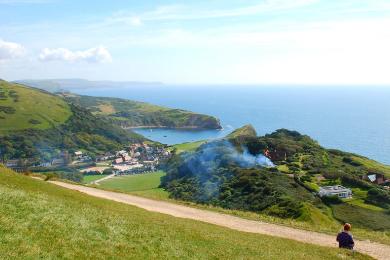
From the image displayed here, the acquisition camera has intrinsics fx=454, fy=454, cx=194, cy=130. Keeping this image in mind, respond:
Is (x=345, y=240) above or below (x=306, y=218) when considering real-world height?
above

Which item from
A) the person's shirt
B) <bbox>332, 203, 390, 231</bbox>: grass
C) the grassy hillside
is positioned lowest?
<bbox>332, 203, 390, 231</bbox>: grass

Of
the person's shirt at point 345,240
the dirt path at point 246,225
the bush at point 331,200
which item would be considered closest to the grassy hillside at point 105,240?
the person's shirt at point 345,240

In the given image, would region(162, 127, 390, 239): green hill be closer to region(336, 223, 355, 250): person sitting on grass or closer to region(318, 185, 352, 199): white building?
region(318, 185, 352, 199): white building

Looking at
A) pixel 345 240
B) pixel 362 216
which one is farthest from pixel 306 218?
pixel 345 240

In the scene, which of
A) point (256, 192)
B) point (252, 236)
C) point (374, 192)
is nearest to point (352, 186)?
point (374, 192)

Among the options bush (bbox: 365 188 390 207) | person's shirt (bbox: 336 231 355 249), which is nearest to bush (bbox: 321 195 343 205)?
bush (bbox: 365 188 390 207)

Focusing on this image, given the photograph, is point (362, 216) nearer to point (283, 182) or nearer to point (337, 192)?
point (337, 192)
